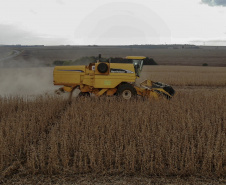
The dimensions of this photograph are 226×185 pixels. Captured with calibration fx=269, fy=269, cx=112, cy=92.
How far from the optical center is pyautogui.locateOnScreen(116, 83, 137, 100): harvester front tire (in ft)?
31.9

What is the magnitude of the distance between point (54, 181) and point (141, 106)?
15.4 feet

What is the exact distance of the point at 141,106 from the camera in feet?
28.5

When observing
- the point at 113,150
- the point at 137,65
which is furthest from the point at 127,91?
the point at 113,150

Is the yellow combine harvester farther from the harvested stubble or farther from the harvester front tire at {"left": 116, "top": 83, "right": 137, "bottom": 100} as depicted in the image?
the harvested stubble

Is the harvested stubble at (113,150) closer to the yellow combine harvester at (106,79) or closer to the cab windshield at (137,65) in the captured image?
the yellow combine harvester at (106,79)

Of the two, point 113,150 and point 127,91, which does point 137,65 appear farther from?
point 113,150

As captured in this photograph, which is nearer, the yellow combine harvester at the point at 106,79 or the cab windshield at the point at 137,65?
the yellow combine harvester at the point at 106,79

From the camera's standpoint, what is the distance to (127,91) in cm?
980

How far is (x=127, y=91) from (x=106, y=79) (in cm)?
88

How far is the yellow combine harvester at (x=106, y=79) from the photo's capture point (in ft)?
32.0

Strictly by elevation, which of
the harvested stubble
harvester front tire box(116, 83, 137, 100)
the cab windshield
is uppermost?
the cab windshield

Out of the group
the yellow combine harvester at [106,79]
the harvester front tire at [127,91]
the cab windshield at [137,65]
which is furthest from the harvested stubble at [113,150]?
the cab windshield at [137,65]

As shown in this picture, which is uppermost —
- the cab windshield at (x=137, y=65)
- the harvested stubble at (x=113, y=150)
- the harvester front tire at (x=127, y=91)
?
the cab windshield at (x=137, y=65)

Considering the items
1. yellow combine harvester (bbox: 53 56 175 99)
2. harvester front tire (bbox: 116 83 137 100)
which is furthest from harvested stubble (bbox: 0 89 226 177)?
yellow combine harvester (bbox: 53 56 175 99)
